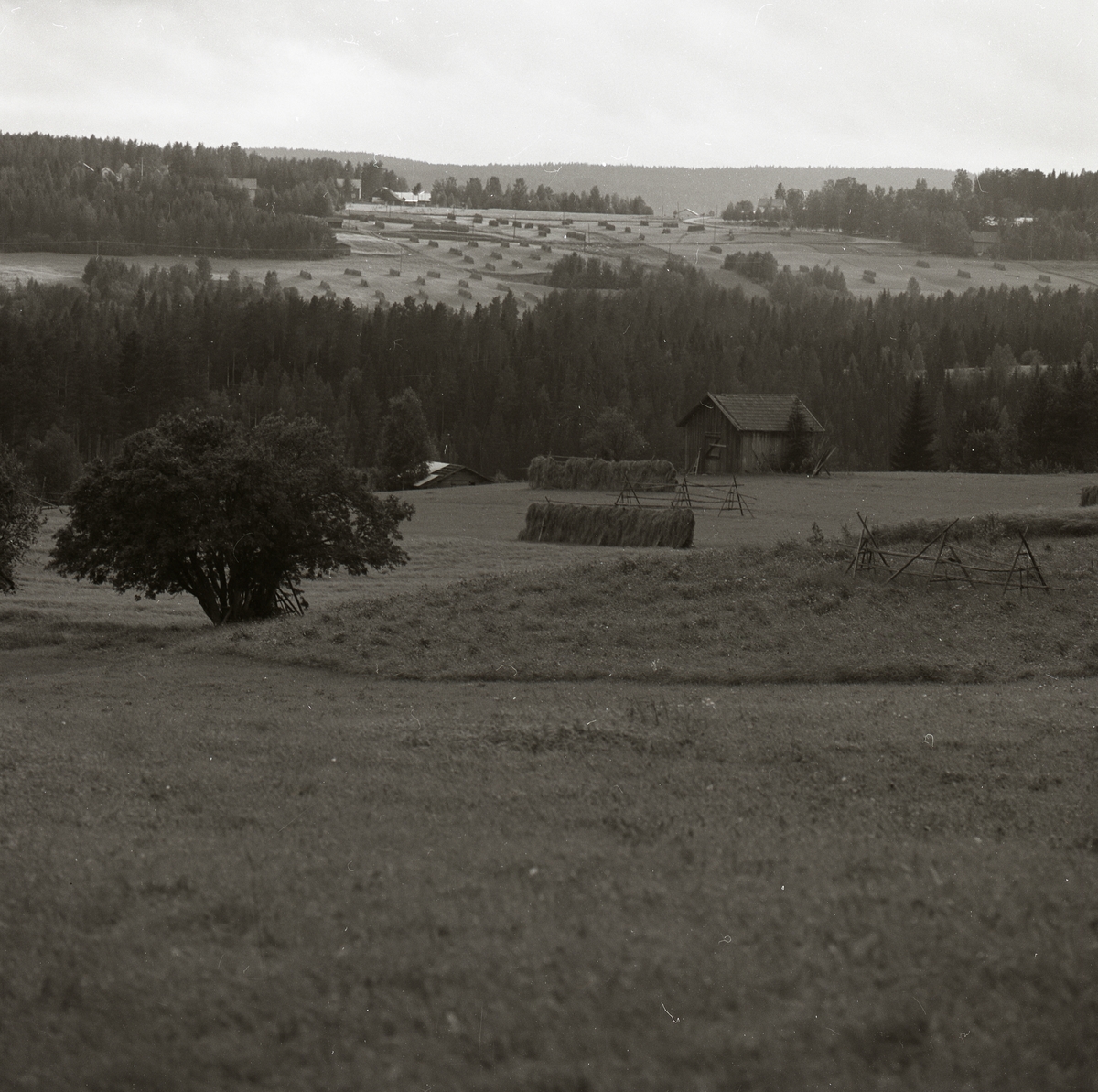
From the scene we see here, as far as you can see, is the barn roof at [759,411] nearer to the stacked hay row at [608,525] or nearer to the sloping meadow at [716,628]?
the stacked hay row at [608,525]

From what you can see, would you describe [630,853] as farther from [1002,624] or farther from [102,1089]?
[1002,624]

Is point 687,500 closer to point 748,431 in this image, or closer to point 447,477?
point 748,431

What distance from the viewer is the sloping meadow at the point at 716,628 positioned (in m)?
27.5

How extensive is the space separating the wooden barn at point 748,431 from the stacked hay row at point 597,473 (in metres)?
9.31

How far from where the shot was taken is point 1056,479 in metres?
82.4

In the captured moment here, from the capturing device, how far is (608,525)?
6353 cm

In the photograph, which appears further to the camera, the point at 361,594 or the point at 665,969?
the point at 361,594

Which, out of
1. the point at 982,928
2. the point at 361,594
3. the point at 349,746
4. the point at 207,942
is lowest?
the point at 361,594

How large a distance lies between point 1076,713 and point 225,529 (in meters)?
23.9

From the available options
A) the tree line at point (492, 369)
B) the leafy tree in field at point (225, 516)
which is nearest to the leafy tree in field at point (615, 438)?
the tree line at point (492, 369)

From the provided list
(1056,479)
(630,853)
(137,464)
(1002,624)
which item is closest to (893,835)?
(630,853)

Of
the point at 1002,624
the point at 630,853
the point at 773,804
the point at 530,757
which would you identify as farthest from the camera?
the point at 1002,624

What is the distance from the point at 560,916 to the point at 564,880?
0.95m

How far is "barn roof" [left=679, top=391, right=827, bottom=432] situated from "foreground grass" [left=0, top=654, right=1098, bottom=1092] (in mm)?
83162
